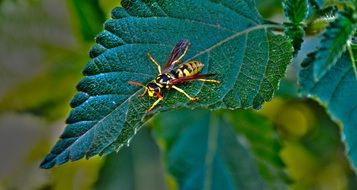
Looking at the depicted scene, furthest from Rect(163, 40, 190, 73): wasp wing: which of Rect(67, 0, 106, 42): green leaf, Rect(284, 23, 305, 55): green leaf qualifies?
Rect(67, 0, 106, 42): green leaf

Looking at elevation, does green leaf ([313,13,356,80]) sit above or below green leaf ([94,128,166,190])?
above

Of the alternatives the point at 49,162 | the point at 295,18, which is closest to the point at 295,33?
the point at 295,18

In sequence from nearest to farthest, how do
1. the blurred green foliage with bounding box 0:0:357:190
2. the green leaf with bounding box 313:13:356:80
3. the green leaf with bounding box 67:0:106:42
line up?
the green leaf with bounding box 313:13:356:80, the green leaf with bounding box 67:0:106:42, the blurred green foliage with bounding box 0:0:357:190

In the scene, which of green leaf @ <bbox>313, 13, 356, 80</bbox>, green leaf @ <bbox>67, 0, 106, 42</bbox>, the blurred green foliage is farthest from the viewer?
the blurred green foliage

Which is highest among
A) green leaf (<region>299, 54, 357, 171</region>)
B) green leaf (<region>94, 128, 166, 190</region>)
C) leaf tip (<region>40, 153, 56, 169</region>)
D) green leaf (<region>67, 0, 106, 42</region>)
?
green leaf (<region>67, 0, 106, 42</region>)

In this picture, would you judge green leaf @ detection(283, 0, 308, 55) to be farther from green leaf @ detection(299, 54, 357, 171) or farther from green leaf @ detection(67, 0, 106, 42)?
green leaf @ detection(67, 0, 106, 42)

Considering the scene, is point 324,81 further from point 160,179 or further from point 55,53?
point 55,53

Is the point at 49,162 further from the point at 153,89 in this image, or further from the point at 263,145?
the point at 263,145
